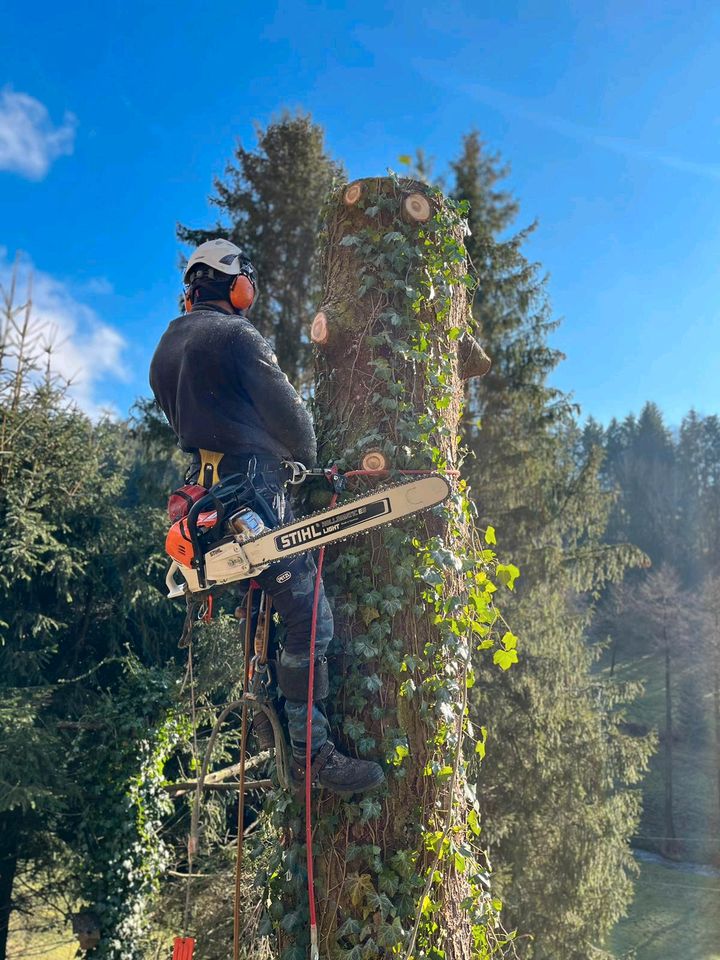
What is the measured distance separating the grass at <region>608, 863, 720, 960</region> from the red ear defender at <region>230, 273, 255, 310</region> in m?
17.3

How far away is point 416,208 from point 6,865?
11.8m

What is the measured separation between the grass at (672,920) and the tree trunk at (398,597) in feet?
52.1

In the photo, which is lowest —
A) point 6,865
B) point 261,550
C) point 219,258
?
point 6,865

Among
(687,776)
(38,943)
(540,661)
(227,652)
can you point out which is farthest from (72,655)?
(687,776)

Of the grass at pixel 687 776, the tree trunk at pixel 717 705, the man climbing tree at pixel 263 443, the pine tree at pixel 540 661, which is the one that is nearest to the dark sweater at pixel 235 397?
the man climbing tree at pixel 263 443

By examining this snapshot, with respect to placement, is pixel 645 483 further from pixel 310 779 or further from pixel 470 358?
pixel 310 779

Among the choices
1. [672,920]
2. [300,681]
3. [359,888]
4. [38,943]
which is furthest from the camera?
[672,920]

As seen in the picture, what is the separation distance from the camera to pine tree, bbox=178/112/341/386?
1127 centimetres

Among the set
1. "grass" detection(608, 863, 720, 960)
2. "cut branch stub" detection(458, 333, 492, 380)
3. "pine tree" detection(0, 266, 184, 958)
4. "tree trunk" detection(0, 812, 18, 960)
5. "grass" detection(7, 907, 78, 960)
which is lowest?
"grass" detection(608, 863, 720, 960)

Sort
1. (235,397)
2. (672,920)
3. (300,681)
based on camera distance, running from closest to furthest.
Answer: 1. (300,681)
2. (235,397)
3. (672,920)

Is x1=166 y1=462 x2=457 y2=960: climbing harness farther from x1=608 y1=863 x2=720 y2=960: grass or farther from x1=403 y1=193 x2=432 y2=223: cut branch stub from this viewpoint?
x1=608 y1=863 x2=720 y2=960: grass

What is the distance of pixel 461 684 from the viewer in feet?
9.73

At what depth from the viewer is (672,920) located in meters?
17.8

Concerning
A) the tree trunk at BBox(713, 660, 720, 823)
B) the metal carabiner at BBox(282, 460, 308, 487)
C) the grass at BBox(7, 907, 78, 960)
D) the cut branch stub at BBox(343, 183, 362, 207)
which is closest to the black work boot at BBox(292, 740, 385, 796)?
the metal carabiner at BBox(282, 460, 308, 487)
